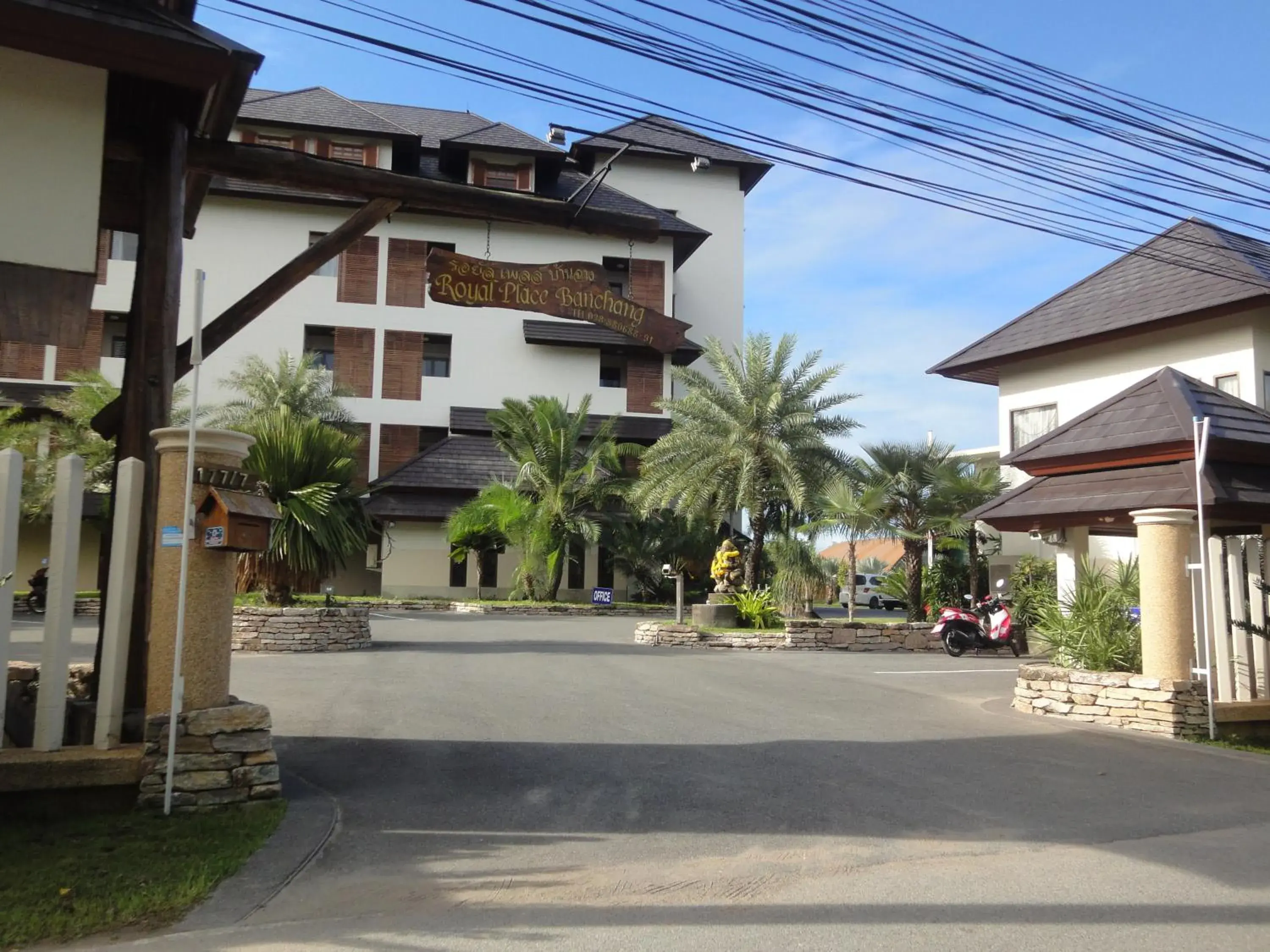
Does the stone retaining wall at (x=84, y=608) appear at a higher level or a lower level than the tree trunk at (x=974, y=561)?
lower

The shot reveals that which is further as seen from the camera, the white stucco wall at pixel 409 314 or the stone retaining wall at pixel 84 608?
the white stucco wall at pixel 409 314

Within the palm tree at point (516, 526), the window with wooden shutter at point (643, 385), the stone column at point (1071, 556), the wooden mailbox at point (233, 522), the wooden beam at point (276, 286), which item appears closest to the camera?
the wooden mailbox at point (233, 522)

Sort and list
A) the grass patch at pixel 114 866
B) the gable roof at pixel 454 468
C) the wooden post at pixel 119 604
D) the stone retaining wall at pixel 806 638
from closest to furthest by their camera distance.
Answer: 1. the grass patch at pixel 114 866
2. the wooden post at pixel 119 604
3. the stone retaining wall at pixel 806 638
4. the gable roof at pixel 454 468

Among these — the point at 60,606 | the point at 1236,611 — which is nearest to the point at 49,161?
the point at 60,606

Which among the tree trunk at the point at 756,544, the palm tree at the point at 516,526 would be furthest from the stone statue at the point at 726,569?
the palm tree at the point at 516,526

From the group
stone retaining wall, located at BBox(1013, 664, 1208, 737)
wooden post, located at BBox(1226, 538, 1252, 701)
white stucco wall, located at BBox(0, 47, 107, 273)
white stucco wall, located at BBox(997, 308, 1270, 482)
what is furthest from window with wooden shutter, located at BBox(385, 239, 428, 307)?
white stucco wall, located at BBox(0, 47, 107, 273)

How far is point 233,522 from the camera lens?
6691mm

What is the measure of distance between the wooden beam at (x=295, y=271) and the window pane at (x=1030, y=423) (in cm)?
1920

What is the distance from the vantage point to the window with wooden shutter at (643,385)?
134 feet

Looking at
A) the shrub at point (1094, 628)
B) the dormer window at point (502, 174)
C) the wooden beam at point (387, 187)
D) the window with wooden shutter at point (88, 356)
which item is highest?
the dormer window at point (502, 174)

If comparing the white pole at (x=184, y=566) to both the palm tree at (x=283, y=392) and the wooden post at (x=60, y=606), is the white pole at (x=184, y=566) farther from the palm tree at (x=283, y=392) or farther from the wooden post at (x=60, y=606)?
the palm tree at (x=283, y=392)

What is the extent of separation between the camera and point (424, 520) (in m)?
35.9

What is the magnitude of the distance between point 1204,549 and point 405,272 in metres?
34.0

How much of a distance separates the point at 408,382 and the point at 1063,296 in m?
23.7
